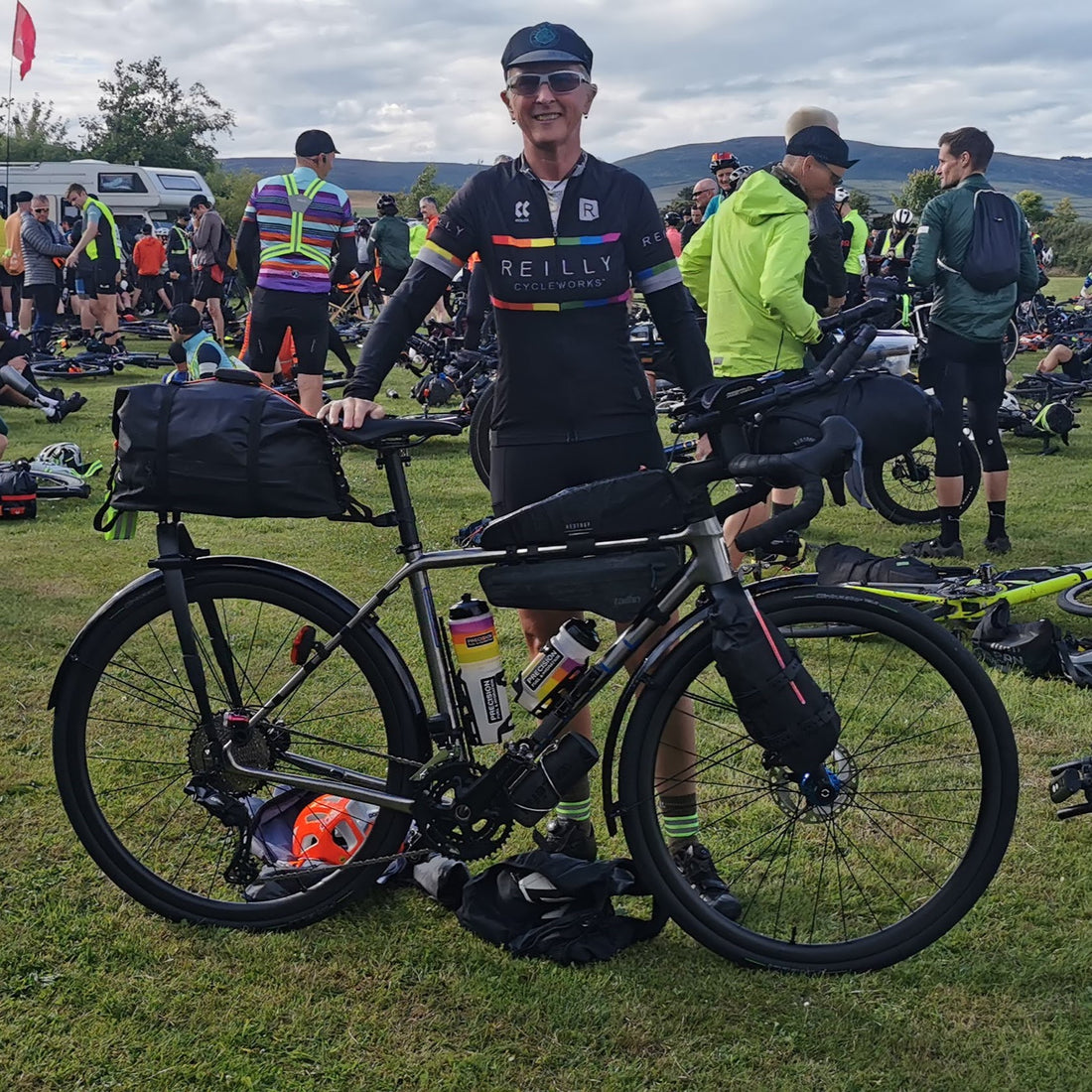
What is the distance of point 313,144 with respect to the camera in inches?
316

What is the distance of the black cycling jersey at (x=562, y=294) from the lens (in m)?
3.01

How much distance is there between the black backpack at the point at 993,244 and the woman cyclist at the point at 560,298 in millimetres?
3933

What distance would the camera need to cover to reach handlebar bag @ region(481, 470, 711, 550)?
2.77m

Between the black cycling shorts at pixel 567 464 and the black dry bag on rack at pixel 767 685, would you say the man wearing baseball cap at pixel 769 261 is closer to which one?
the black cycling shorts at pixel 567 464

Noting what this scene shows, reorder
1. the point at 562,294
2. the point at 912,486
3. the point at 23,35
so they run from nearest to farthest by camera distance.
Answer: the point at 562,294
the point at 912,486
the point at 23,35

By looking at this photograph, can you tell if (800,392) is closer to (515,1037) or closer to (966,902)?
(966,902)

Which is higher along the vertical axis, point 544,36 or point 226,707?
point 544,36

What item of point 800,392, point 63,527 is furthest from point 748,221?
point 63,527

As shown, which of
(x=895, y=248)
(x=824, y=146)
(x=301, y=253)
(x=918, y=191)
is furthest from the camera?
(x=918, y=191)

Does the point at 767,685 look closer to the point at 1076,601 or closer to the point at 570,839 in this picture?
the point at 570,839

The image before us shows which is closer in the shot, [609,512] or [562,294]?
[609,512]

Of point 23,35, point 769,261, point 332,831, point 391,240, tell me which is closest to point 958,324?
point 769,261

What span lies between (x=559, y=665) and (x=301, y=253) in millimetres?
5830

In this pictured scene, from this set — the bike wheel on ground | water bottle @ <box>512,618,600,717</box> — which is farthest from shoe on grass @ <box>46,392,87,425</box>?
water bottle @ <box>512,618,600,717</box>
